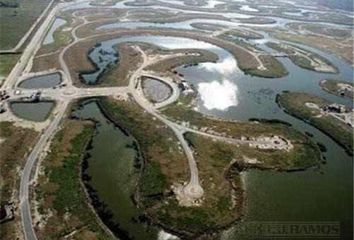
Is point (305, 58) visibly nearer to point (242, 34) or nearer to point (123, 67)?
point (242, 34)

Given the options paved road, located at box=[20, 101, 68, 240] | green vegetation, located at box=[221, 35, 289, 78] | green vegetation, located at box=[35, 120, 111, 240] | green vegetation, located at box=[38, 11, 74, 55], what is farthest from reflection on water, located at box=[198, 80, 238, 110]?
green vegetation, located at box=[38, 11, 74, 55]

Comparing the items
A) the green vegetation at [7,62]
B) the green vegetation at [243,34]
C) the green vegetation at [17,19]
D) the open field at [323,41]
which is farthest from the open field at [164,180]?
the open field at [323,41]

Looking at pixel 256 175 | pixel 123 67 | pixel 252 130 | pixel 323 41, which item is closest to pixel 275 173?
pixel 256 175

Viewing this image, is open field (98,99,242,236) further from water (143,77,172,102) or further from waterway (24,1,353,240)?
water (143,77,172,102)

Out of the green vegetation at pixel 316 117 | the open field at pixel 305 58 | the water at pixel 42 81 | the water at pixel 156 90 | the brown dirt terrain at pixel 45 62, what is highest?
the green vegetation at pixel 316 117

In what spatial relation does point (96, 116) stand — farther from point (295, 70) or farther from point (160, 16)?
point (160, 16)

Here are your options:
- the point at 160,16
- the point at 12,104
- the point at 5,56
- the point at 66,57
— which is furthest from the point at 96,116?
the point at 160,16

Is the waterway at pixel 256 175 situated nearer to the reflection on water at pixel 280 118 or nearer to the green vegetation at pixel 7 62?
the reflection on water at pixel 280 118
